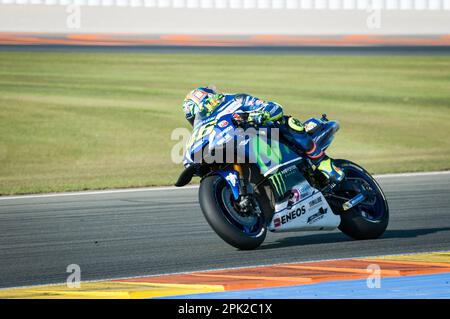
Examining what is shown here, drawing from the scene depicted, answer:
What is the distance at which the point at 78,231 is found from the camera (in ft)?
30.7

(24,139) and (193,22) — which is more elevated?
(193,22)

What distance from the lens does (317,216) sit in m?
8.22

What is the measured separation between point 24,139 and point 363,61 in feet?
42.9

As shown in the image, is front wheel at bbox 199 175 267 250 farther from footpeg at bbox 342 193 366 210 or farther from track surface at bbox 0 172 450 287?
footpeg at bbox 342 193 366 210

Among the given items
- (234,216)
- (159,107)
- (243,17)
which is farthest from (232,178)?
(243,17)

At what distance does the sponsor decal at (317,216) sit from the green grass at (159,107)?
5.78m

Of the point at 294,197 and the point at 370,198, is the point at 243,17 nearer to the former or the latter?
the point at 370,198

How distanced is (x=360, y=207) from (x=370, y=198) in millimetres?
132

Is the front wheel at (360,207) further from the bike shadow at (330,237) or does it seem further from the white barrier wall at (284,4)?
the white barrier wall at (284,4)

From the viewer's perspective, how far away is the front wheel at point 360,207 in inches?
333

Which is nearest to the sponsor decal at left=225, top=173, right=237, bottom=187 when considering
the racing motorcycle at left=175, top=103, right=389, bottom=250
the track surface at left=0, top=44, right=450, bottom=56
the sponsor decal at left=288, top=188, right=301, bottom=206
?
the racing motorcycle at left=175, top=103, right=389, bottom=250

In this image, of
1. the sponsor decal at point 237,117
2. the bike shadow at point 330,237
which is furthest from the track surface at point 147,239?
the sponsor decal at point 237,117
